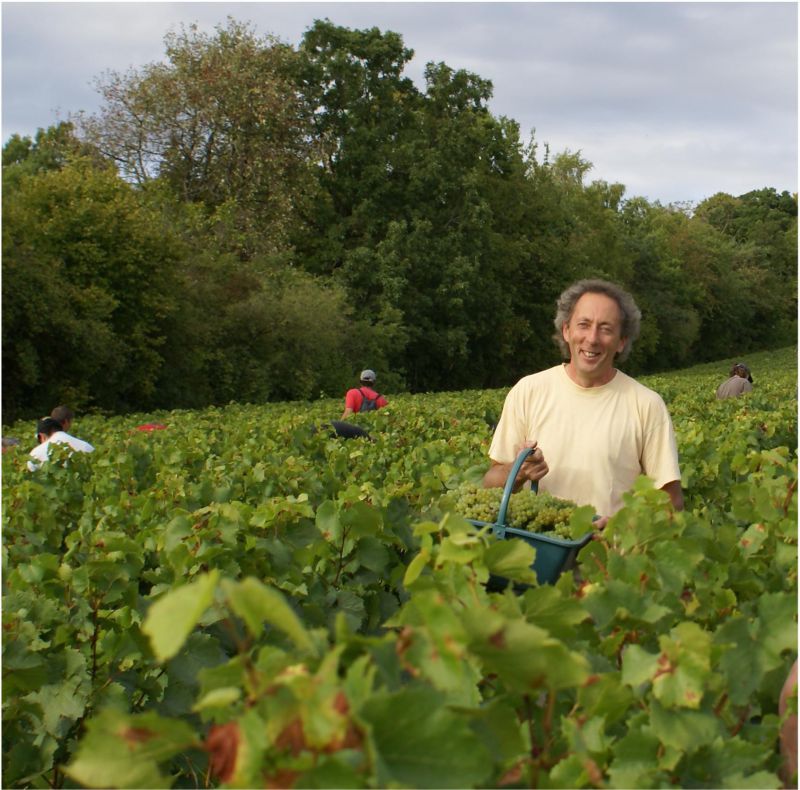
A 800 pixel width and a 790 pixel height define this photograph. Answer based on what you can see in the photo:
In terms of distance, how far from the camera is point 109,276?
28406 mm

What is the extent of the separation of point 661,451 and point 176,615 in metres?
3.05

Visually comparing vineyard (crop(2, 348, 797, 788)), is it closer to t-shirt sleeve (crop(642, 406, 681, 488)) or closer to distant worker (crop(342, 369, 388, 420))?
t-shirt sleeve (crop(642, 406, 681, 488))

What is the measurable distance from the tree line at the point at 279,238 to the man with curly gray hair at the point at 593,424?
2202cm

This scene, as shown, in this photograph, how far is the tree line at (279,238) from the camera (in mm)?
27688

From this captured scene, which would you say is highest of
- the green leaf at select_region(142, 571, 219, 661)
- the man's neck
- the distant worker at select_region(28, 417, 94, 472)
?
the man's neck

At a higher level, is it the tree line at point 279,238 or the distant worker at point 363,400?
the tree line at point 279,238

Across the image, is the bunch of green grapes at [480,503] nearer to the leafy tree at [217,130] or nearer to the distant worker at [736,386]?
the distant worker at [736,386]

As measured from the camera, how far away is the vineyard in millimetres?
A: 1091

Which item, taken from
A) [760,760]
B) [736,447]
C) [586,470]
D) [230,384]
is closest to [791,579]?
[760,760]

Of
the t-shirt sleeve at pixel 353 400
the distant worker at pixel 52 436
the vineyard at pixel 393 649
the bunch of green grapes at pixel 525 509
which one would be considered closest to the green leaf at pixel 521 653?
the vineyard at pixel 393 649

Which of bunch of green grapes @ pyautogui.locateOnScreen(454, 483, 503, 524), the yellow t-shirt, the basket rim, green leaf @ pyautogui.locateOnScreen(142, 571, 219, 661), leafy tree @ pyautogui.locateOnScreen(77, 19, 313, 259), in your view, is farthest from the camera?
leafy tree @ pyautogui.locateOnScreen(77, 19, 313, 259)

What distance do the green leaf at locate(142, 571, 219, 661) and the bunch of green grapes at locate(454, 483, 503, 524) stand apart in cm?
226

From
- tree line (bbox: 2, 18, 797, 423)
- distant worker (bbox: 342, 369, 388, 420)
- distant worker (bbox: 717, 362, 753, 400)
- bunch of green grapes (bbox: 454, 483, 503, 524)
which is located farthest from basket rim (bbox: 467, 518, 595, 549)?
tree line (bbox: 2, 18, 797, 423)

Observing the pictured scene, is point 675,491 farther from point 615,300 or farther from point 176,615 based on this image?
point 176,615
